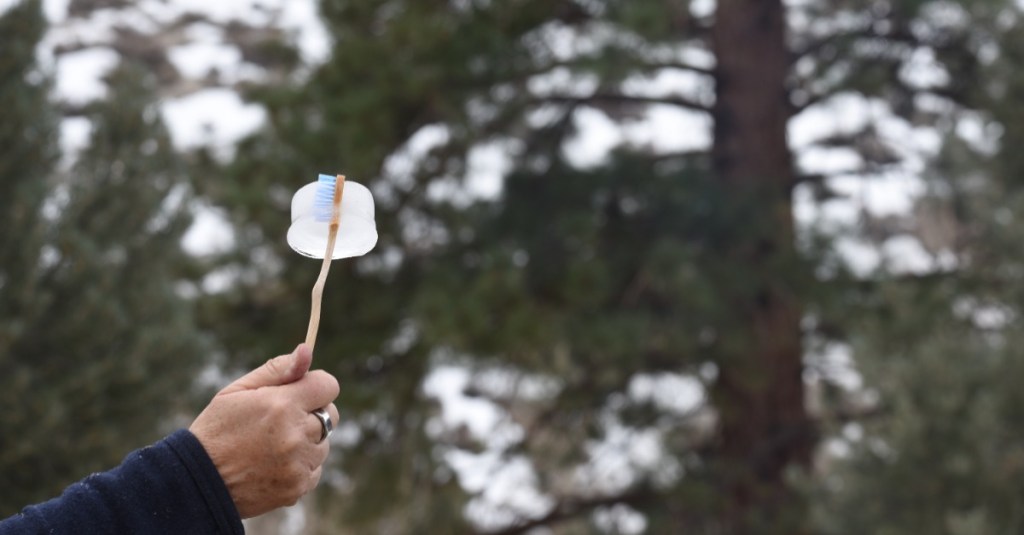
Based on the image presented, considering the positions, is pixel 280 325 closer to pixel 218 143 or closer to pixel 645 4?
pixel 645 4

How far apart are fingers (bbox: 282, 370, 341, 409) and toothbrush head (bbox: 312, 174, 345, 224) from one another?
0.24 m

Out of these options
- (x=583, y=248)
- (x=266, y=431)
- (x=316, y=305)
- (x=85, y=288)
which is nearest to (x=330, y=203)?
(x=316, y=305)

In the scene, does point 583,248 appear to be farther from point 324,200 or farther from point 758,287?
point 324,200

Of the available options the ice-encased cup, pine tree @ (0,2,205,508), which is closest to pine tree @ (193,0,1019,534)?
pine tree @ (0,2,205,508)

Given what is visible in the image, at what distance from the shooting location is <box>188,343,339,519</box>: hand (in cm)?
162

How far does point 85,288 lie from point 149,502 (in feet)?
12.1

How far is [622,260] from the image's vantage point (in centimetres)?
778

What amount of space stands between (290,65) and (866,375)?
4.68m

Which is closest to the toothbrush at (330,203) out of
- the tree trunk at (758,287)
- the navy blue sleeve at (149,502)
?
the navy blue sleeve at (149,502)

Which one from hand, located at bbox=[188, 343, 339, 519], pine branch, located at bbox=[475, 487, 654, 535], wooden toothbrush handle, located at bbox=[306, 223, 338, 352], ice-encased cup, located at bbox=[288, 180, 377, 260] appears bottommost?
pine branch, located at bbox=[475, 487, 654, 535]

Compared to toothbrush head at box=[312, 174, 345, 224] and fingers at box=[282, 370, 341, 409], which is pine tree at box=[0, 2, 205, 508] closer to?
toothbrush head at box=[312, 174, 345, 224]

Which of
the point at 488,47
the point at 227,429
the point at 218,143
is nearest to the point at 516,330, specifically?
the point at 488,47

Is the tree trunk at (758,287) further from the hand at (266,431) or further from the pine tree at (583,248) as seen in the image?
the hand at (266,431)

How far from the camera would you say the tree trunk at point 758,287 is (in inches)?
302
